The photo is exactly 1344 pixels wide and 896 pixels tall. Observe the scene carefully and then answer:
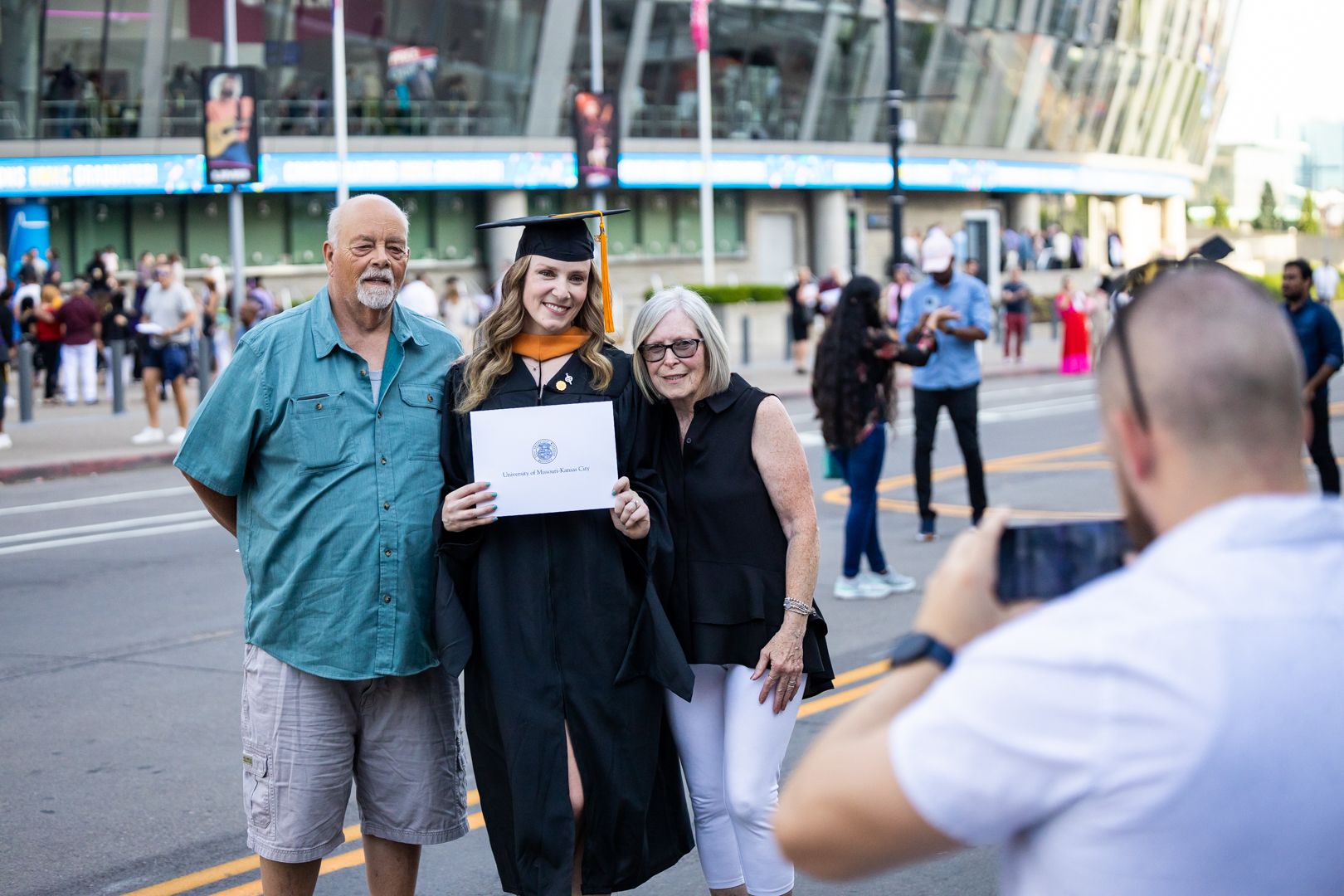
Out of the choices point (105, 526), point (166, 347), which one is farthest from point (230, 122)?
point (105, 526)

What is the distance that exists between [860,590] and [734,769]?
4886 mm

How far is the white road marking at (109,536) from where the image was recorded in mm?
10727

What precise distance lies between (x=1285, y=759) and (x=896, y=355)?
7.07m

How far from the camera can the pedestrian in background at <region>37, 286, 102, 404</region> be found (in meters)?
20.6

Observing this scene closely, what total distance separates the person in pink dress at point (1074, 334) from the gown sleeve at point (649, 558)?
2450cm

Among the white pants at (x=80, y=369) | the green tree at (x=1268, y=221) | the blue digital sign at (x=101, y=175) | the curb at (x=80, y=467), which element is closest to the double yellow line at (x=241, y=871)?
the curb at (x=80, y=467)

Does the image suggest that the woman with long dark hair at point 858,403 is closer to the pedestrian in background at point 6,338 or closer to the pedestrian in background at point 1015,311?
the pedestrian in background at point 6,338

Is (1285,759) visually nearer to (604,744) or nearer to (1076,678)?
(1076,678)

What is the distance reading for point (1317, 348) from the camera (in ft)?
32.4

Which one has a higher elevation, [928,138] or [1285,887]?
[928,138]

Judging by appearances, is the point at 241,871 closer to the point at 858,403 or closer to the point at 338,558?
the point at 338,558

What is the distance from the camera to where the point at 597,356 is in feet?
11.8

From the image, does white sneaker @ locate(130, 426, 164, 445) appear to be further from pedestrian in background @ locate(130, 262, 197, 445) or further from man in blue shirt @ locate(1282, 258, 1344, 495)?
man in blue shirt @ locate(1282, 258, 1344, 495)

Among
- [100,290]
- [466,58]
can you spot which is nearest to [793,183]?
[466,58]
